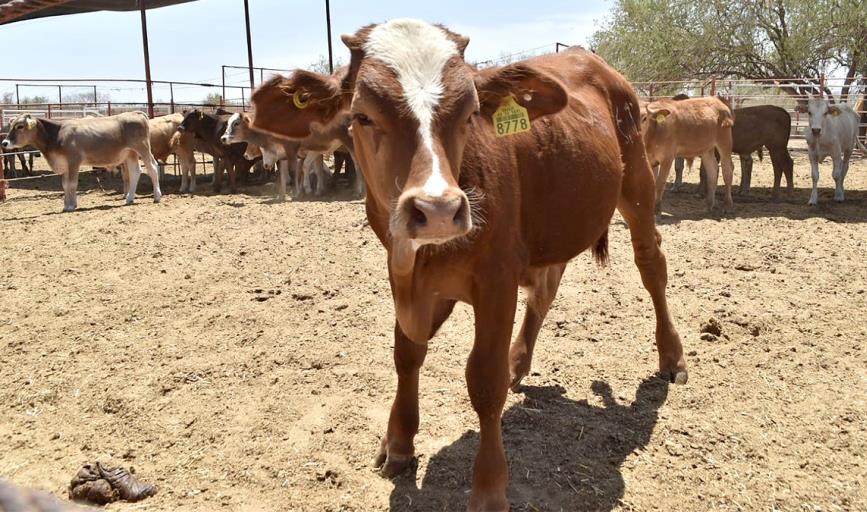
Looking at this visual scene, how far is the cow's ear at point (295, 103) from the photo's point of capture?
3.12 m

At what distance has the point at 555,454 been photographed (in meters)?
3.64

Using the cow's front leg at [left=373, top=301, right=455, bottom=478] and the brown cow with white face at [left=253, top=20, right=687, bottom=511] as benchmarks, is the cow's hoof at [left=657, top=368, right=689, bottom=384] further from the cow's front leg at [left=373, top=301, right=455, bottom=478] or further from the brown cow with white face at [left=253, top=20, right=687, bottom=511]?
the cow's front leg at [left=373, top=301, right=455, bottom=478]

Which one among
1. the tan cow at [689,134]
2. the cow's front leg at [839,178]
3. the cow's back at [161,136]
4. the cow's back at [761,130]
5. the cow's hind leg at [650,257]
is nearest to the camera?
the cow's hind leg at [650,257]

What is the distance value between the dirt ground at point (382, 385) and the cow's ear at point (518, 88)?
69.9 inches

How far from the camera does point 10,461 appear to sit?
3748 millimetres

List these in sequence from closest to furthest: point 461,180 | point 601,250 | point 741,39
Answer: point 461,180, point 601,250, point 741,39

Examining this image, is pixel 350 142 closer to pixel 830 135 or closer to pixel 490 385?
pixel 830 135

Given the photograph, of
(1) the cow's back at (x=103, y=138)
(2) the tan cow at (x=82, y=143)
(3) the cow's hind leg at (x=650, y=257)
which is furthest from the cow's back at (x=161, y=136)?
(3) the cow's hind leg at (x=650, y=257)

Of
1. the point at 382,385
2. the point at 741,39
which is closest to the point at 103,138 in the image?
the point at 382,385

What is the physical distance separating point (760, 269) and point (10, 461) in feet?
21.3

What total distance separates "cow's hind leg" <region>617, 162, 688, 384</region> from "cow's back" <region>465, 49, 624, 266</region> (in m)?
0.52

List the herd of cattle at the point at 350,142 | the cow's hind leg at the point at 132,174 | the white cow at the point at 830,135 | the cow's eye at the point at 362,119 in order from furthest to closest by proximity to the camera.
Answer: the cow's hind leg at the point at 132,174 < the white cow at the point at 830,135 < the herd of cattle at the point at 350,142 < the cow's eye at the point at 362,119

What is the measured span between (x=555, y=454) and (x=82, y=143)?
502 inches

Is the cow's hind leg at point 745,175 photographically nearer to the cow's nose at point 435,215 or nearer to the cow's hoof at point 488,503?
the cow's hoof at point 488,503
